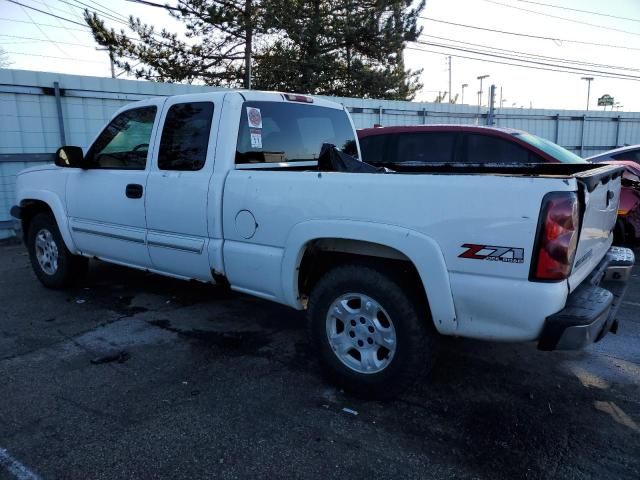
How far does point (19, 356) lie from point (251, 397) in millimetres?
2008

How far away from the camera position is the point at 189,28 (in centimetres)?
1962

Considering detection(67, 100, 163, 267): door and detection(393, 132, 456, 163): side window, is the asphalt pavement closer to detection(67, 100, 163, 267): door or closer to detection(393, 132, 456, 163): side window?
detection(67, 100, 163, 267): door

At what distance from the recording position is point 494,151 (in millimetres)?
6297

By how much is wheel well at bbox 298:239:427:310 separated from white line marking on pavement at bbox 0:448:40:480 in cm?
180

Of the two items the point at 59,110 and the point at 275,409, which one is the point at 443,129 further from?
the point at 59,110

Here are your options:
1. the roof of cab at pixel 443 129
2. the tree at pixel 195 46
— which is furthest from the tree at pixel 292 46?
the roof of cab at pixel 443 129

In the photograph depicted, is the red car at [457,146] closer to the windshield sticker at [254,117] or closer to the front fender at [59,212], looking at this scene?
the windshield sticker at [254,117]

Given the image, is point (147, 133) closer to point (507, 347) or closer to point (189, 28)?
point (507, 347)

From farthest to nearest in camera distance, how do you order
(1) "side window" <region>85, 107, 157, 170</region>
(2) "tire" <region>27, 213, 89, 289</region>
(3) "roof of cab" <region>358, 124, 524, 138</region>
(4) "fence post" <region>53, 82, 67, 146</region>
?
(4) "fence post" <region>53, 82, 67, 146</region> → (3) "roof of cab" <region>358, 124, 524, 138</region> → (2) "tire" <region>27, 213, 89, 289</region> → (1) "side window" <region>85, 107, 157, 170</region>

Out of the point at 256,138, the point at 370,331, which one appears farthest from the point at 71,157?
the point at 370,331

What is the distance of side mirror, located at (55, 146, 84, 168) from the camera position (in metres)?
4.75

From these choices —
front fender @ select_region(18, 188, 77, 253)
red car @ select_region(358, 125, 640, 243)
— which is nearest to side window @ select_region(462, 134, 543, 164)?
red car @ select_region(358, 125, 640, 243)

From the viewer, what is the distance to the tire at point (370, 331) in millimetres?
2891

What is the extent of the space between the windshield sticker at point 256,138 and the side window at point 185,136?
0.33 metres
